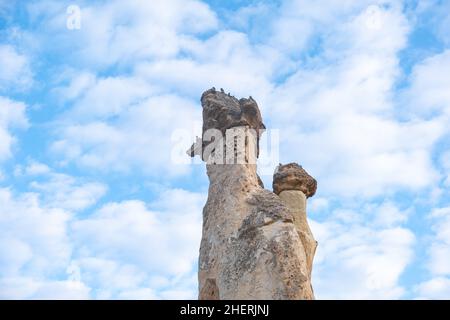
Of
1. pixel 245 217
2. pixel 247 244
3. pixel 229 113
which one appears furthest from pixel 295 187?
pixel 247 244

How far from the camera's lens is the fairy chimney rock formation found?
396 inches

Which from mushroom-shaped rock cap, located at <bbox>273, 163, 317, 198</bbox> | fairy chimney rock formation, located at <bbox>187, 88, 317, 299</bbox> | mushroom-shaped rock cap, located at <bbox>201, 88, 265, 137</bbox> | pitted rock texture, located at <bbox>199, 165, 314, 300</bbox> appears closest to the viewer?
pitted rock texture, located at <bbox>199, 165, 314, 300</bbox>

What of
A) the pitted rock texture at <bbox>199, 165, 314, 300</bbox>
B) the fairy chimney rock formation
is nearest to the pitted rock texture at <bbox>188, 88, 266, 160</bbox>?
the fairy chimney rock formation

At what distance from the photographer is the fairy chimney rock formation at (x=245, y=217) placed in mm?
10070

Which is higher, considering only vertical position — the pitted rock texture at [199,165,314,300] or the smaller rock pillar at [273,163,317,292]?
the smaller rock pillar at [273,163,317,292]

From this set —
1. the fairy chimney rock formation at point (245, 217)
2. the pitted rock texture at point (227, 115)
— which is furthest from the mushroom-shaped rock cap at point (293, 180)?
the pitted rock texture at point (227, 115)

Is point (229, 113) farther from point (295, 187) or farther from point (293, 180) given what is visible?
point (295, 187)

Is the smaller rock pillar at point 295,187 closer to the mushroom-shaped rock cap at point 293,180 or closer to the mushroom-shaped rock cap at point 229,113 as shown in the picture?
the mushroom-shaped rock cap at point 293,180

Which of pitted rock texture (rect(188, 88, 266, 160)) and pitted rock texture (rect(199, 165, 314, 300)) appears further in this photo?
pitted rock texture (rect(188, 88, 266, 160))

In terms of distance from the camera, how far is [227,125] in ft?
41.7

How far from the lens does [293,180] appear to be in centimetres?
1378

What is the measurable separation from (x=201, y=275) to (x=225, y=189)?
63.0 inches

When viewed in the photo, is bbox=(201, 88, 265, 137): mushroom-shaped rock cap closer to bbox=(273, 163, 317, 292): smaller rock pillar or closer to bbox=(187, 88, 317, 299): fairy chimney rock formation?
bbox=(187, 88, 317, 299): fairy chimney rock formation

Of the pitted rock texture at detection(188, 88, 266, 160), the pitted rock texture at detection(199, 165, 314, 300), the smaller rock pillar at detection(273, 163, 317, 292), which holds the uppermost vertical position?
the pitted rock texture at detection(188, 88, 266, 160)
